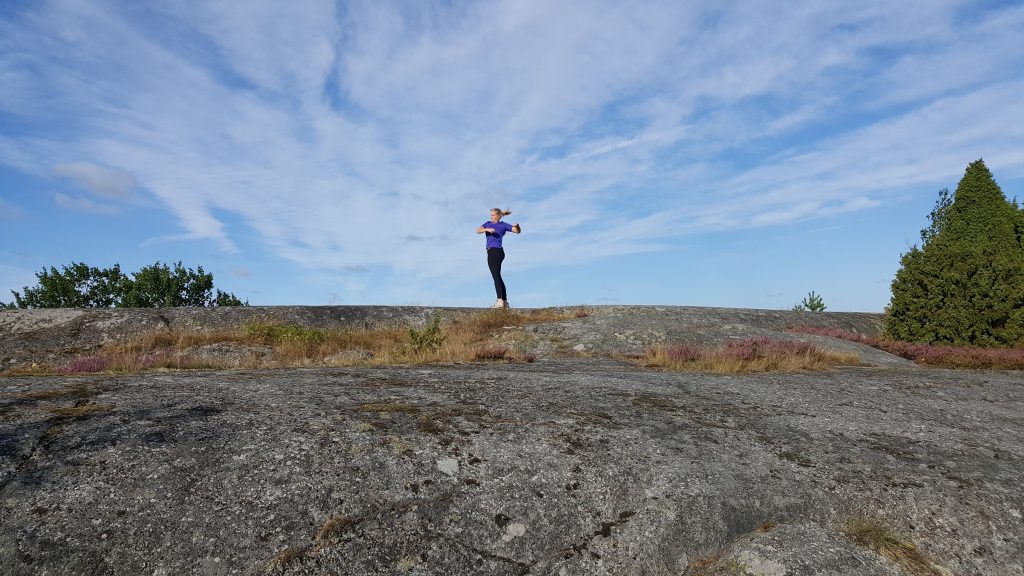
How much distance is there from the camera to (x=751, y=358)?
919 centimetres

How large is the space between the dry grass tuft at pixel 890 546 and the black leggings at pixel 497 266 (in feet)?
43.2

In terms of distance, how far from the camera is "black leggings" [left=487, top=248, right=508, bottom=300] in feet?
53.3

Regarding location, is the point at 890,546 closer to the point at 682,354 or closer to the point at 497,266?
the point at 682,354

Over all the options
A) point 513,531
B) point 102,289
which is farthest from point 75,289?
point 513,531

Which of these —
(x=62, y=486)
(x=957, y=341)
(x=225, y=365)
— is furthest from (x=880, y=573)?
(x=957, y=341)

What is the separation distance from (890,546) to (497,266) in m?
13.4

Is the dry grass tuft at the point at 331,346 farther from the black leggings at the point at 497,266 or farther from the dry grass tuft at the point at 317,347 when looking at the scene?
the black leggings at the point at 497,266

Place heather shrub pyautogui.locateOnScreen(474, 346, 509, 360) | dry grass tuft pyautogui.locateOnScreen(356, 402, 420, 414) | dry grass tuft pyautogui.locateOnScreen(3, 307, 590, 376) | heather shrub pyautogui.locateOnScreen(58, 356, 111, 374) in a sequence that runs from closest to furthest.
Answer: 1. dry grass tuft pyautogui.locateOnScreen(356, 402, 420, 414)
2. heather shrub pyautogui.locateOnScreen(58, 356, 111, 374)
3. dry grass tuft pyautogui.locateOnScreen(3, 307, 590, 376)
4. heather shrub pyautogui.locateOnScreen(474, 346, 509, 360)

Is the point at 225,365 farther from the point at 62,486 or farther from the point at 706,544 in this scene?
the point at 706,544

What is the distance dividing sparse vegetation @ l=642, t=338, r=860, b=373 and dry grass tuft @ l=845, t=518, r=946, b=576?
15.6ft

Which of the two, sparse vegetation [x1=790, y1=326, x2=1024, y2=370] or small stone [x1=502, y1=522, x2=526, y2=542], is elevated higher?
sparse vegetation [x1=790, y1=326, x2=1024, y2=370]

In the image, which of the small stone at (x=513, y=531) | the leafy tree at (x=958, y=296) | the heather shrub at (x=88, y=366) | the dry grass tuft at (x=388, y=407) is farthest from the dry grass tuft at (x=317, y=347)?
the leafy tree at (x=958, y=296)

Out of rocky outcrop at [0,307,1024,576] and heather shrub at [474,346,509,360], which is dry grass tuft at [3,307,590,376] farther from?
rocky outcrop at [0,307,1024,576]

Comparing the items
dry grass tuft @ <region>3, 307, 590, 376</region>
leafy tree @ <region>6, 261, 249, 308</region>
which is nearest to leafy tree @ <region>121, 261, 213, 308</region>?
leafy tree @ <region>6, 261, 249, 308</region>
